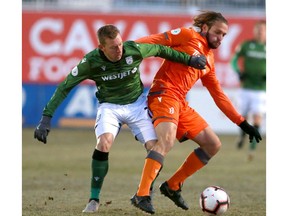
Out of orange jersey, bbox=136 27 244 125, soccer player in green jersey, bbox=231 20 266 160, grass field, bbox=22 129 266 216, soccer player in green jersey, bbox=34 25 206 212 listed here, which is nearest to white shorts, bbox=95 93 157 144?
soccer player in green jersey, bbox=34 25 206 212

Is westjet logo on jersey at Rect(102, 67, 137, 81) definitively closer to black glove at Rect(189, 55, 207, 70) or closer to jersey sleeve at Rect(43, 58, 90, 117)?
jersey sleeve at Rect(43, 58, 90, 117)

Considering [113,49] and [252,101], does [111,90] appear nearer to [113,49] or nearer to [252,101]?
[113,49]

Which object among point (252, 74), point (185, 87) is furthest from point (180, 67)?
point (252, 74)

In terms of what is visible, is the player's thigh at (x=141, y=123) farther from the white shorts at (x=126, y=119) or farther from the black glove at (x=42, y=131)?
the black glove at (x=42, y=131)

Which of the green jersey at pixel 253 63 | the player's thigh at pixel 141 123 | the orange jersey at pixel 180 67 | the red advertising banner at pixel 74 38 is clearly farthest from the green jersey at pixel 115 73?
the red advertising banner at pixel 74 38

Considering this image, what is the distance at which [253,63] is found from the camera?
15.2 m

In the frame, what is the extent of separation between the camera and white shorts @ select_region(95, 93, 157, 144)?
766 centimetres

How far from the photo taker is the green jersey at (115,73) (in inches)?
294

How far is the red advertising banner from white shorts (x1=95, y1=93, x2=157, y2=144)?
33.3ft

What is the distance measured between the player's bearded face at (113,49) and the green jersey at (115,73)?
0.06 meters

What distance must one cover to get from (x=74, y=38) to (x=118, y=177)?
26.0 ft
